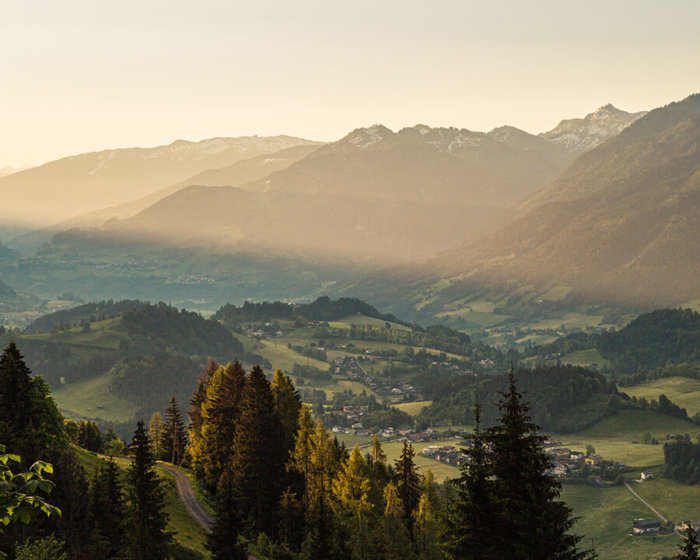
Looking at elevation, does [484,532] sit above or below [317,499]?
above

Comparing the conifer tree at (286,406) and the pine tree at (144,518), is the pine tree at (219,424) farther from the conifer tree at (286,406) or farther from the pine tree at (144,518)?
the pine tree at (144,518)

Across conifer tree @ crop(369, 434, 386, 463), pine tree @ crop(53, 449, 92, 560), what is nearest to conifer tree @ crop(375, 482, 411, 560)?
conifer tree @ crop(369, 434, 386, 463)

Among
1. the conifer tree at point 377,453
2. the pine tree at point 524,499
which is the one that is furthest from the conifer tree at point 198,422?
the pine tree at point 524,499

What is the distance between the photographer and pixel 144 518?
219ft

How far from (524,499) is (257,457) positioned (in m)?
64.5

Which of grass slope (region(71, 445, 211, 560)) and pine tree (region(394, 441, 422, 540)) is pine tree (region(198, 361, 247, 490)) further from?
pine tree (region(394, 441, 422, 540))

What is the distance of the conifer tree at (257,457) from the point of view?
104m

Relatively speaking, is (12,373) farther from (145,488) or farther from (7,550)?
(7,550)

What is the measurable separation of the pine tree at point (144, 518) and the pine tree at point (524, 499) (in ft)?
108

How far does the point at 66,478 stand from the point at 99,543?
5.78m

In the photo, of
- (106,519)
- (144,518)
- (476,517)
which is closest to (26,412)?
(106,519)

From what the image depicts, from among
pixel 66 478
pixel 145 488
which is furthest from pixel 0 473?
pixel 145 488

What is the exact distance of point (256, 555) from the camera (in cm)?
8950

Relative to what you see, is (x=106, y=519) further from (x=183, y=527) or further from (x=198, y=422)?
(x=198, y=422)
